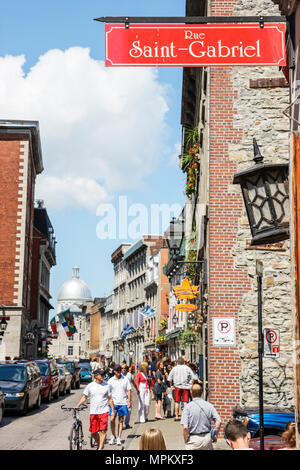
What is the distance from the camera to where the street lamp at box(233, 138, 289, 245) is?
7406 mm

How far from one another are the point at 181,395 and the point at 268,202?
496 inches

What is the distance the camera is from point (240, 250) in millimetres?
16047

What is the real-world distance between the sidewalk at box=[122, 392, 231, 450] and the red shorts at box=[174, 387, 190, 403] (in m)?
0.65

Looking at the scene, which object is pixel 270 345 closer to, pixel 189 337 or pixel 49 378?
pixel 189 337

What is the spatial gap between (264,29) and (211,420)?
16.1ft

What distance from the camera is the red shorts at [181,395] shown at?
18.8 m

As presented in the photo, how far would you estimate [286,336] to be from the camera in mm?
15445

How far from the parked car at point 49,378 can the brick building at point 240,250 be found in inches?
473

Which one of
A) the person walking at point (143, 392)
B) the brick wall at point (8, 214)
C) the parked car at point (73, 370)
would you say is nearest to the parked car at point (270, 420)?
the person walking at point (143, 392)

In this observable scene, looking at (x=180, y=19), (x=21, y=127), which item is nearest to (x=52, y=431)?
(x=180, y=19)

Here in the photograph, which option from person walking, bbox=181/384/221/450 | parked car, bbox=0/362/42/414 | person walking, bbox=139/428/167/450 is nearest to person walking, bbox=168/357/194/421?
parked car, bbox=0/362/42/414

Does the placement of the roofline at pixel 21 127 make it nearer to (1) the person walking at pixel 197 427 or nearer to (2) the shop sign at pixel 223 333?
(2) the shop sign at pixel 223 333
